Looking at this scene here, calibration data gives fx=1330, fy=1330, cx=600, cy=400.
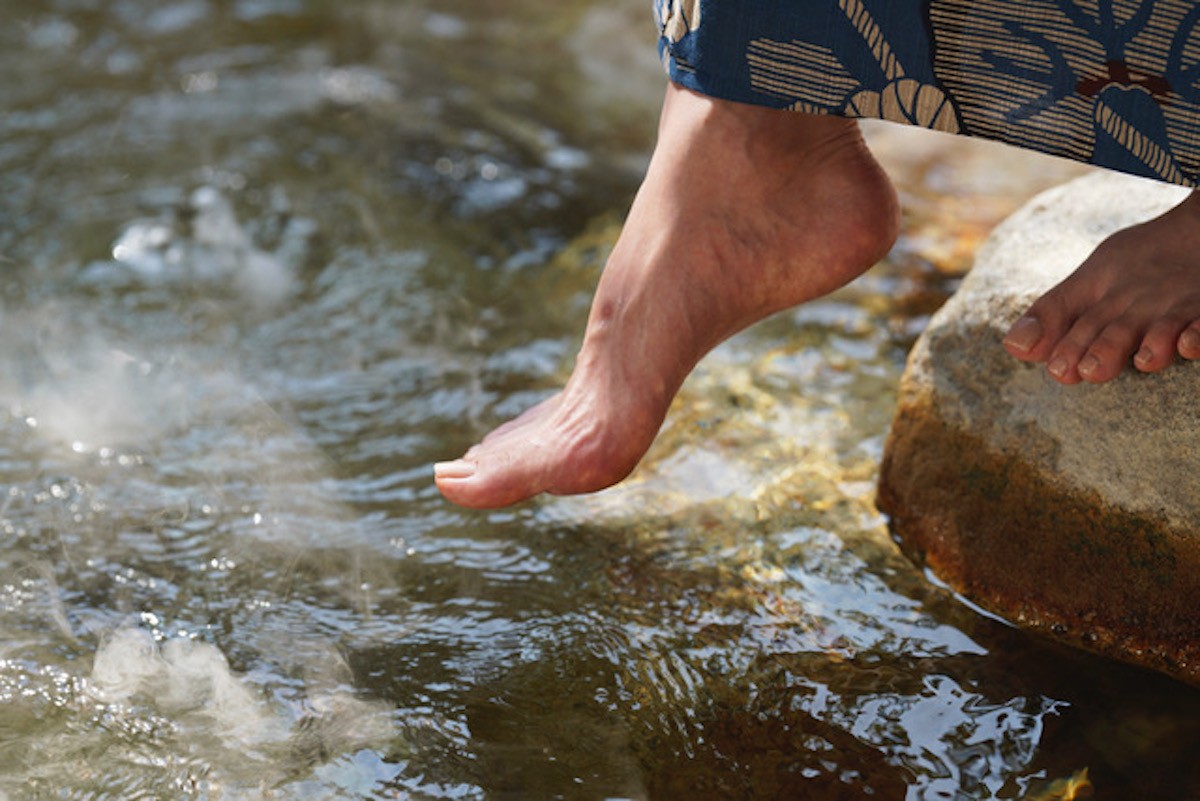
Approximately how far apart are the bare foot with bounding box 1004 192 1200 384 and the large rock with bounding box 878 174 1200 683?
7 centimetres

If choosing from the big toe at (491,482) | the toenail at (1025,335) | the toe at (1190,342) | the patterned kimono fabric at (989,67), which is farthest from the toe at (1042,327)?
the big toe at (491,482)

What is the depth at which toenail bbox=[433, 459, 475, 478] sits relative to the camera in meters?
1.67

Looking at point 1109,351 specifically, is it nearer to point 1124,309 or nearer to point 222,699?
point 1124,309

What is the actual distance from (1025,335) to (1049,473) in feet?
0.62

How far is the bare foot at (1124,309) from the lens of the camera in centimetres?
158

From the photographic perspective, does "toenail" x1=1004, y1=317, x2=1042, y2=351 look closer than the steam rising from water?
No

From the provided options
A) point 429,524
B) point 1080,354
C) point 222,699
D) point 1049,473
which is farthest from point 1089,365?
point 222,699

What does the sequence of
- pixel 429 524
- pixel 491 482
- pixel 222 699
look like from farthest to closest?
pixel 429 524, pixel 491 482, pixel 222 699

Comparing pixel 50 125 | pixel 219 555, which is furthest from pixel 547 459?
pixel 50 125

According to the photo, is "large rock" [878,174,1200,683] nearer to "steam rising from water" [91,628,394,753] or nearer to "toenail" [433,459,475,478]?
"toenail" [433,459,475,478]

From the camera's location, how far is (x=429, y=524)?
1.92 m

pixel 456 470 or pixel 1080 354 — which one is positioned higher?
pixel 1080 354

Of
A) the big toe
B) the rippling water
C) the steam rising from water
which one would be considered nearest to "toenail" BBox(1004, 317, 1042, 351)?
the rippling water

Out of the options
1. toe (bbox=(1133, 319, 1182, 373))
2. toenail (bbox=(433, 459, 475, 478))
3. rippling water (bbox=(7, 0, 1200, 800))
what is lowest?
rippling water (bbox=(7, 0, 1200, 800))
